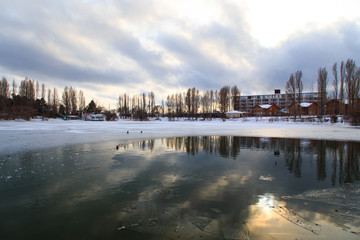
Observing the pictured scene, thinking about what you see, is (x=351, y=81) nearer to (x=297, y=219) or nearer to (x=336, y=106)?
(x=336, y=106)

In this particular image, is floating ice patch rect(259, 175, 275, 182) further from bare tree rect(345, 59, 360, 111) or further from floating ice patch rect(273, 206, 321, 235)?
bare tree rect(345, 59, 360, 111)

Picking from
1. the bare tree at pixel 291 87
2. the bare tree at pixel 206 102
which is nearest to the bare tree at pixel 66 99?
the bare tree at pixel 206 102

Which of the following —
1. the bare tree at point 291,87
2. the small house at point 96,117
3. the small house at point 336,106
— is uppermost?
the bare tree at point 291,87

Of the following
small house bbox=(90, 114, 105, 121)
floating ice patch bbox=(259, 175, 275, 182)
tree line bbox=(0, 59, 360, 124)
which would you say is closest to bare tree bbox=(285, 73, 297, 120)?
tree line bbox=(0, 59, 360, 124)

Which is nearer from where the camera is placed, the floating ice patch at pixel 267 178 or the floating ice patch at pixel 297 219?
the floating ice patch at pixel 297 219

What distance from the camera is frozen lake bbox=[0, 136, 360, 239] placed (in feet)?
11.2

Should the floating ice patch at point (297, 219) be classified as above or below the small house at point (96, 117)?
below

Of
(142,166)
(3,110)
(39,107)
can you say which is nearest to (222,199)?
(142,166)

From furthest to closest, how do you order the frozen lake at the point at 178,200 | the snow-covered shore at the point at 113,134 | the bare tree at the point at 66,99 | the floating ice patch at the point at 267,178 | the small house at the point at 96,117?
1. the bare tree at the point at 66,99
2. the small house at the point at 96,117
3. the snow-covered shore at the point at 113,134
4. the floating ice patch at the point at 267,178
5. the frozen lake at the point at 178,200

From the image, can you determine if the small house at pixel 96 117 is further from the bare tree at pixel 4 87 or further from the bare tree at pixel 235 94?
the bare tree at pixel 235 94

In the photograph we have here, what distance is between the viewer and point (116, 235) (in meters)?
3.28

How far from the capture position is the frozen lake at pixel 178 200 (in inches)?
135

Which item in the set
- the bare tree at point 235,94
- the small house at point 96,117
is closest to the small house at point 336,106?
the bare tree at point 235,94

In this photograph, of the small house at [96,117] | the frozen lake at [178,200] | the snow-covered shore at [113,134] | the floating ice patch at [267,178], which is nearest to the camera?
the frozen lake at [178,200]
